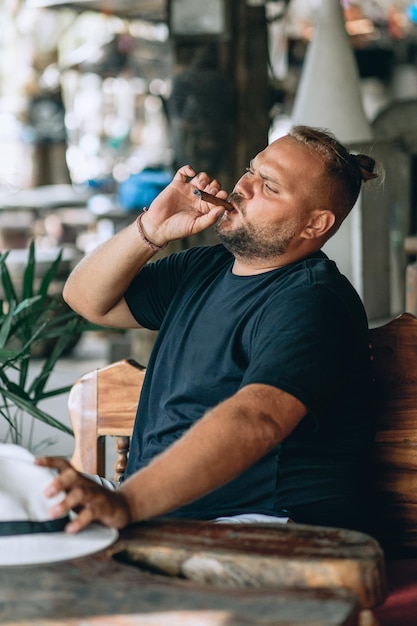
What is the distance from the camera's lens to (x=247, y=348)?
183 cm

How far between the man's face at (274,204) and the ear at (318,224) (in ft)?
0.03

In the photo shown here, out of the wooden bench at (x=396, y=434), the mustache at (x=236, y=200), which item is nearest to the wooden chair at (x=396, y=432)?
the wooden bench at (x=396, y=434)

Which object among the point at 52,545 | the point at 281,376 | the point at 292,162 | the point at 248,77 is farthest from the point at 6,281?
the point at 248,77

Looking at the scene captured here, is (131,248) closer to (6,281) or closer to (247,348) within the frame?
(247,348)

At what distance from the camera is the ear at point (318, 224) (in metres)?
1.98

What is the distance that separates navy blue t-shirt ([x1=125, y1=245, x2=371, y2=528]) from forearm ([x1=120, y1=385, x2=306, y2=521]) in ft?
0.15

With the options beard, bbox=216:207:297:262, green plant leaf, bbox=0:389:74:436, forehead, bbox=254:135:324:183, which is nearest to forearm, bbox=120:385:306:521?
beard, bbox=216:207:297:262

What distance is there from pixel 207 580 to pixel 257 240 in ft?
2.62

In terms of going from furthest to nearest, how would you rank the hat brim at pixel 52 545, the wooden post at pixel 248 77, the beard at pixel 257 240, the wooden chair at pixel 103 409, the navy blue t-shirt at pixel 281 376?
the wooden post at pixel 248 77 → the wooden chair at pixel 103 409 → the beard at pixel 257 240 → the navy blue t-shirt at pixel 281 376 → the hat brim at pixel 52 545

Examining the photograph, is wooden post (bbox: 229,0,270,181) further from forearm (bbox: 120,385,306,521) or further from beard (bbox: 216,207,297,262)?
forearm (bbox: 120,385,306,521)

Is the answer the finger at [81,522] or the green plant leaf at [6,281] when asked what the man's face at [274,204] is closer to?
the finger at [81,522]

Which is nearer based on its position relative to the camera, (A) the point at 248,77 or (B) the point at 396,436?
(B) the point at 396,436

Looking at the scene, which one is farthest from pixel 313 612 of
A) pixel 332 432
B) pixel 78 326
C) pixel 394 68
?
pixel 394 68

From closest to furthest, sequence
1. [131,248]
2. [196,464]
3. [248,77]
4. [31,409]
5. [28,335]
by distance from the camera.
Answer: [196,464], [131,248], [31,409], [28,335], [248,77]
